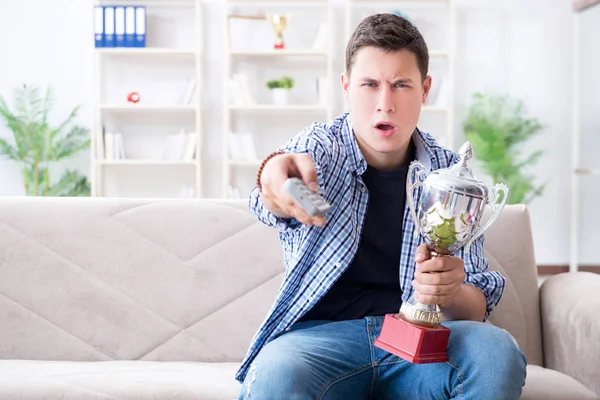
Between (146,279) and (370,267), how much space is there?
2.27 ft

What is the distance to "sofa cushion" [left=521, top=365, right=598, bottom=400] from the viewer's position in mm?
1651

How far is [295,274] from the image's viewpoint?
5.04 ft

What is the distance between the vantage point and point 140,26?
5785 millimetres

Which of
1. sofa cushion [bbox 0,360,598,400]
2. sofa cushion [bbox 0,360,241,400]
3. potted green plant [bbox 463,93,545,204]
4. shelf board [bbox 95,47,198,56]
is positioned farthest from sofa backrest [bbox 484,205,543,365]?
shelf board [bbox 95,47,198,56]

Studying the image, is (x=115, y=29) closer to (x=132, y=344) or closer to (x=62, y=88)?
(x=62, y=88)

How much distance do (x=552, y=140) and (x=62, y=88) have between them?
3.93 m

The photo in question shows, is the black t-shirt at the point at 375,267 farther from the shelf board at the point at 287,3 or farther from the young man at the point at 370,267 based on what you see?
the shelf board at the point at 287,3

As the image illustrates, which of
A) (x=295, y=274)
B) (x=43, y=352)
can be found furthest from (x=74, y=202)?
(x=295, y=274)

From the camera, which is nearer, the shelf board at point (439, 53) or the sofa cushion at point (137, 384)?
the sofa cushion at point (137, 384)

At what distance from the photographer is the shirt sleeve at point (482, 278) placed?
1.57 m

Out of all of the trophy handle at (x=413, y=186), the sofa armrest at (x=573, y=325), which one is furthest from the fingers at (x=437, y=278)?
the sofa armrest at (x=573, y=325)

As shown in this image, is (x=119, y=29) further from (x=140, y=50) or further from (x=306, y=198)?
(x=306, y=198)

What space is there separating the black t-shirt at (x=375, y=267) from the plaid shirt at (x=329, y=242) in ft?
0.10

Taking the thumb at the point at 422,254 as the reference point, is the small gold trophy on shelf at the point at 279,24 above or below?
above
